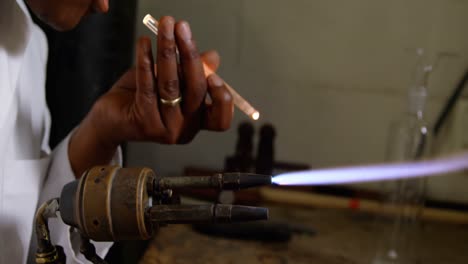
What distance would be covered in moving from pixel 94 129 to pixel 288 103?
0.54m

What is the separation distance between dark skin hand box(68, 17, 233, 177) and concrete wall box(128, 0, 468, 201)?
0.42 metres

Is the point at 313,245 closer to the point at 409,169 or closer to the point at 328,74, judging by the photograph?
the point at 409,169

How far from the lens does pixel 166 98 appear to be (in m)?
0.47

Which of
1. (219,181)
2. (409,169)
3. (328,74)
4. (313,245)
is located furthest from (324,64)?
(219,181)

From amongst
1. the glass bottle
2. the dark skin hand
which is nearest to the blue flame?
the glass bottle

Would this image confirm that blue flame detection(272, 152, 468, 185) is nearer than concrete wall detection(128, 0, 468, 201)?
Yes

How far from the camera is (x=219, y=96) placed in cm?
49

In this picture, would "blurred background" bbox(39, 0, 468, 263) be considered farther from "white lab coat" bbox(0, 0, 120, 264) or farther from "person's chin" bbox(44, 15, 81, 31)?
"person's chin" bbox(44, 15, 81, 31)

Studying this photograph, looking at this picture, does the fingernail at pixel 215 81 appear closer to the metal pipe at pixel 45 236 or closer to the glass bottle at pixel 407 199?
the metal pipe at pixel 45 236

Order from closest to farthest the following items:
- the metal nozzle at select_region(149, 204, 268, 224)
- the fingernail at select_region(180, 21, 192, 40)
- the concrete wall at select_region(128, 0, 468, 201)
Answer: the metal nozzle at select_region(149, 204, 268, 224) → the fingernail at select_region(180, 21, 192, 40) → the concrete wall at select_region(128, 0, 468, 201)

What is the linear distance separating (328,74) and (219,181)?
67 centimetres

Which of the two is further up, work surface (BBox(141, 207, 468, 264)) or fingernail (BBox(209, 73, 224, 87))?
fingernail (BBox(209, 73, 224, 87))

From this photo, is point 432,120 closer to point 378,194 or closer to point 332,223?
point 378,194

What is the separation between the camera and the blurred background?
93cm
